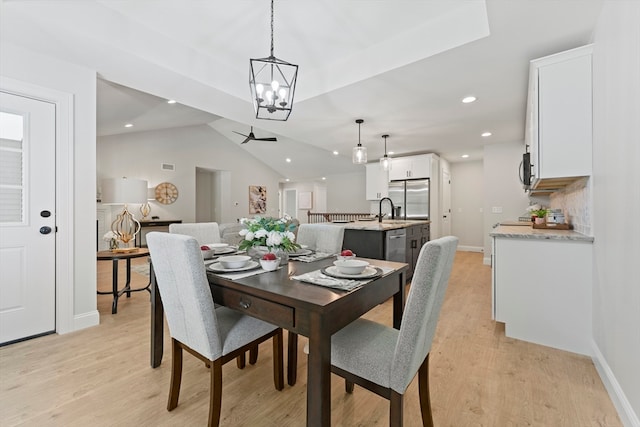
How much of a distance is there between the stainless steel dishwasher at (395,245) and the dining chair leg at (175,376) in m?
2.53

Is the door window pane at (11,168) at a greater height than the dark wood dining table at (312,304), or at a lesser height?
greater

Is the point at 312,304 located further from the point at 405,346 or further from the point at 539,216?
the point at 539,216

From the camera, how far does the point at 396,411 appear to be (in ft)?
3.55

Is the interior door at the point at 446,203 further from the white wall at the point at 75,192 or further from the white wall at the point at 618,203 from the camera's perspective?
the white wall at the point at 75,192

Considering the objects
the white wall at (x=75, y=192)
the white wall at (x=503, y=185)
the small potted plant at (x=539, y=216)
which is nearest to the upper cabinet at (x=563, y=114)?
the small potted plant at (x=539, y=216)

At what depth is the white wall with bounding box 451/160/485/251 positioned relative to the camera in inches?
282

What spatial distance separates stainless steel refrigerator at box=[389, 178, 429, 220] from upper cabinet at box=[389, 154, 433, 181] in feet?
0.37

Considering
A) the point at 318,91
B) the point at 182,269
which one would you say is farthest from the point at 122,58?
the point at 182,269

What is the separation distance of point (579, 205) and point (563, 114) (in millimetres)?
930

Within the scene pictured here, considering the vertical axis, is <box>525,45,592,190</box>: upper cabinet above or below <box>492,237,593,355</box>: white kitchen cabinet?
above

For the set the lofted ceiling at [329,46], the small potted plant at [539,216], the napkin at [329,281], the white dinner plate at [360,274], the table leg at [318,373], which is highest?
the lofted ceiling at [329,46]

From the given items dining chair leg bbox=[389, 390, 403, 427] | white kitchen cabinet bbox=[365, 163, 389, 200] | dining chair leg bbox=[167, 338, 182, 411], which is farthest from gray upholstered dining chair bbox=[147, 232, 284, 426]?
white kitchen cabinet bbox=[365, 163, 389, 200]

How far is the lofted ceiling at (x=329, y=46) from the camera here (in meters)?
1.99

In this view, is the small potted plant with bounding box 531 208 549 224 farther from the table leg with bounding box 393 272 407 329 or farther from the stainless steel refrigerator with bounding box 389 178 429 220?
the stainless steel refrigerator with bounding box 389 178 429 220
